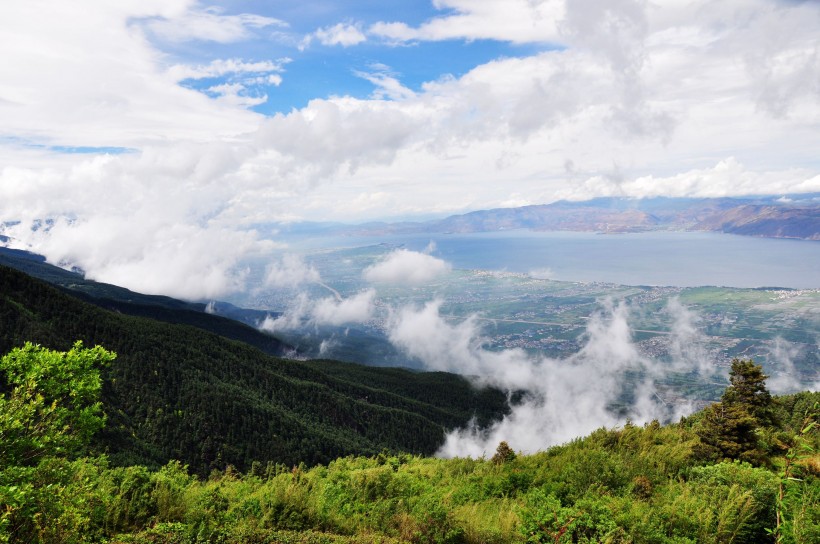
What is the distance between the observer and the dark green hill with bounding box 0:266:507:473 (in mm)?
101000

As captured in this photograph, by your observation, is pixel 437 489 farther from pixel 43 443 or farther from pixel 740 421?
pixel 43 443

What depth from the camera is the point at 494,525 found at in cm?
1077

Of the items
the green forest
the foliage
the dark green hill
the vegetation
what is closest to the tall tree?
the green forest

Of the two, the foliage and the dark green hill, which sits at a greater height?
the foliage

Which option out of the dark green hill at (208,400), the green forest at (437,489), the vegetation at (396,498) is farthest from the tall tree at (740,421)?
the dark green hill at (208,400)

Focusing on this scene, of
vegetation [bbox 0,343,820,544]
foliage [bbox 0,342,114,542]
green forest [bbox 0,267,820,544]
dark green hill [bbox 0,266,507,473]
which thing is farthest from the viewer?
dark green hill [bbox 0,266,507,473]

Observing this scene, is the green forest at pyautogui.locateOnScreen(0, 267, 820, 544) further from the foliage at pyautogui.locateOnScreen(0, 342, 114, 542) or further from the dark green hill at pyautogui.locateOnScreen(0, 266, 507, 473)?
the dark green hill at pyautogui.locateOnScreen(0, 266, 507, 473)

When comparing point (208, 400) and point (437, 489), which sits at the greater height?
point (437, 489)

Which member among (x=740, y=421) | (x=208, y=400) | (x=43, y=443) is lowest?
(x=208, y=400)

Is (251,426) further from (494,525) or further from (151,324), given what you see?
(494,525)

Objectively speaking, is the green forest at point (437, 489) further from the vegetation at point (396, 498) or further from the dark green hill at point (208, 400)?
the dark green hill at point (208, 400)

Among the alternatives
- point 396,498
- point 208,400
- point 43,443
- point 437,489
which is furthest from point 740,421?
point 208,400

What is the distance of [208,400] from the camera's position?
117 meters

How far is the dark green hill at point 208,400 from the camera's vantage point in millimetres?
101000
